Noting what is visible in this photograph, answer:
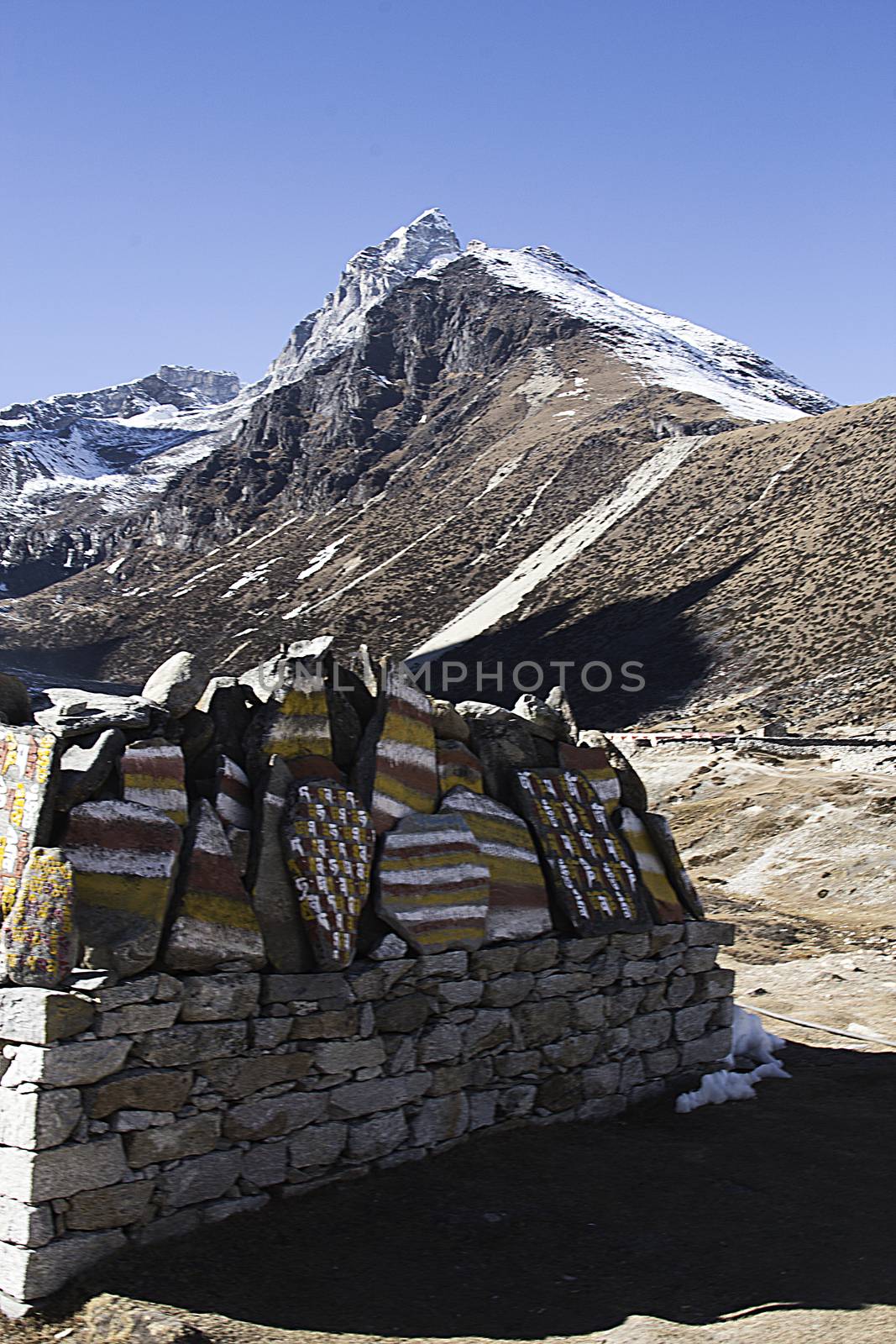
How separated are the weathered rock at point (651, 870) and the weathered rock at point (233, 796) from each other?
3050 mm

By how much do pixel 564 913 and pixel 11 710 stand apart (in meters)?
3.48

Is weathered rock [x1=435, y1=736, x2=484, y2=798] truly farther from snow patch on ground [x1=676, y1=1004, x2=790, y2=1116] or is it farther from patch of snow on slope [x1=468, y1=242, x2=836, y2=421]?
patch of snow on slope [x1=468, y1=242, x2=836, y2=421]

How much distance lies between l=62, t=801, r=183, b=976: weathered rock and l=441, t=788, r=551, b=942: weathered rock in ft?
6.65

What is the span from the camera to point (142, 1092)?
17.7 ft

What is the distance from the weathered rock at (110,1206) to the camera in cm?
516

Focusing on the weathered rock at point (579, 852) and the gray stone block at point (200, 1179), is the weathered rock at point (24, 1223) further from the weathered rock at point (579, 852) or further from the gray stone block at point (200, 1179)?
the weathered rock at point (579, 852)

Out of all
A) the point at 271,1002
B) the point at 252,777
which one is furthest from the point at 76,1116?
the point at 252,777

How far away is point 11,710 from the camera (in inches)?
243

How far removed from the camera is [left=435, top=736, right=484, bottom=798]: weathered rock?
24.3 ft

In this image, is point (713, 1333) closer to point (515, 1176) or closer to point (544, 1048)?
point (515, 1176)

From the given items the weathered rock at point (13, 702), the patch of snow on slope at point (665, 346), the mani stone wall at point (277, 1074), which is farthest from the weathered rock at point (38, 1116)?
the patch of snow on slope at point (665, 346)

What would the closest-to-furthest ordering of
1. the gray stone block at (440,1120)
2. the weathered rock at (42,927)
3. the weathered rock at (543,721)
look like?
1. the weathered rock at (42,927)
2. the gray stone block at (440,1120)
3. the weathered rock at (543,721)

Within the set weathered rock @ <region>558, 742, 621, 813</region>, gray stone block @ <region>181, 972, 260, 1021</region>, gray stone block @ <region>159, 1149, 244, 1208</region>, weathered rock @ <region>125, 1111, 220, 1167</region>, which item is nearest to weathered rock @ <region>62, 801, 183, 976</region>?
gray stone block @ <region>181, 972, 260, 1021</region>

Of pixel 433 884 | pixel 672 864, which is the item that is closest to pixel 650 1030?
→ pixel 672 864
